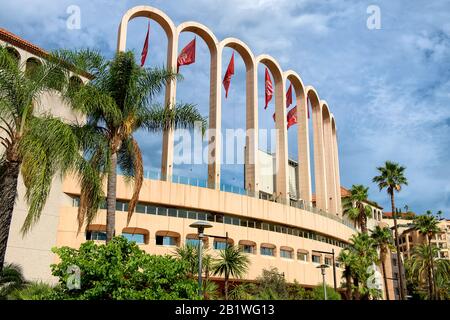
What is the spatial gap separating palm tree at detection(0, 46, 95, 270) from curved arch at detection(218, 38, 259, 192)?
3301cm

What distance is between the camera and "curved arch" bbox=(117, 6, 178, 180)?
1768 inches

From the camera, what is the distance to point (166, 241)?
138 ft

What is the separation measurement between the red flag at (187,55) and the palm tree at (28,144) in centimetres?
3047

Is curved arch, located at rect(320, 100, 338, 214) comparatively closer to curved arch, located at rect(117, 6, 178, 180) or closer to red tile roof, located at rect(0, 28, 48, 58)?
curved arch, located at rect(117, 6, 178, 180)

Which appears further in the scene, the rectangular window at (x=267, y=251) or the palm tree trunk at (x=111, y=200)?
the rectangular window at (x=267, y=251)

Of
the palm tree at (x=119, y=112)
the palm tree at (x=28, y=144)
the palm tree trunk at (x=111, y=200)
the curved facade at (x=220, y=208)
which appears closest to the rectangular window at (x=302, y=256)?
the curved facade at (x=220, y=208)

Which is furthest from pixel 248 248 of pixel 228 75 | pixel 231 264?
pixel 228 75

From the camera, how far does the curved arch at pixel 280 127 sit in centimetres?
5625

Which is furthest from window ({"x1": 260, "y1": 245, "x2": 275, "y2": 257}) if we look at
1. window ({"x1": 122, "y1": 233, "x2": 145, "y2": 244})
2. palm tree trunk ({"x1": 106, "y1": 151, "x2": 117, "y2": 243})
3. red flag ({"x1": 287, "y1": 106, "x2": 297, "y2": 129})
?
palm tree trunk ({"x1": 106, "y1": 151, "x2": 117, "y2": 243})

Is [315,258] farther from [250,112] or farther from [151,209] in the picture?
[151,209]

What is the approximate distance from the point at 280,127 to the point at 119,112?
3631 cm

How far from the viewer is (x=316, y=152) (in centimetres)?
6881

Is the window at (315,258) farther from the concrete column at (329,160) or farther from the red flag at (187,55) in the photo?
the red flag at (187,55)
